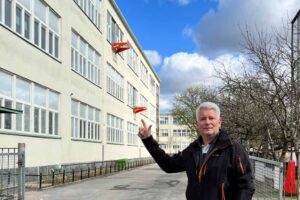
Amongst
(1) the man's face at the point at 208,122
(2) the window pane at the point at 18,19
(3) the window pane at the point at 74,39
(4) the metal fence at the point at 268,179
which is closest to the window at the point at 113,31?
(3) the window pane at the point at 74,39

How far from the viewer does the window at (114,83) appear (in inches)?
1953

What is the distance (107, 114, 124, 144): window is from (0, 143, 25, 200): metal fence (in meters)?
37.5

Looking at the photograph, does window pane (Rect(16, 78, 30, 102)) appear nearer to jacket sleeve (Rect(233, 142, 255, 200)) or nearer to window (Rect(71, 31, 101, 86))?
window (Rect(71, 31, 101, 86))

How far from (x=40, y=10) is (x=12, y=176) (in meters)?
18.0

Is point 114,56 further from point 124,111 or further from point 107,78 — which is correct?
point 124,111

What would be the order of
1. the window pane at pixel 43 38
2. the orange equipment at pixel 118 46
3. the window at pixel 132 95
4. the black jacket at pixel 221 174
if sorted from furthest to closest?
the window at pixel 132 95 → the orange equipment at pixel 118 46 → the window pane at pixel 43 38 → the black jacket at pixel 221 174

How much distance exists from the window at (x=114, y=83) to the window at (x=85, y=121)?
5988 mm

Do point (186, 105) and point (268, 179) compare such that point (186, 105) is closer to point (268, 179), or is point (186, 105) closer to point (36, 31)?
point (36, 31)

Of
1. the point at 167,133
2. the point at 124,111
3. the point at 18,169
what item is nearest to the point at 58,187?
the point at 18,169

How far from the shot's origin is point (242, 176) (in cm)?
434

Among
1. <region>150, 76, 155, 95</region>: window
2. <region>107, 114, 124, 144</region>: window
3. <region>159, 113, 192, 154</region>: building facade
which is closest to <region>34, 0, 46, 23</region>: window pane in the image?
<region>107, 114, 124, 144</region>: window

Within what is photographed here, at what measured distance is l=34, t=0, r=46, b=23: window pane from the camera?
26969mm

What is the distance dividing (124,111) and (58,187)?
3644 cm

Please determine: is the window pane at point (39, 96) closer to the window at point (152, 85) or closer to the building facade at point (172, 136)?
the window at point (152, 85)
